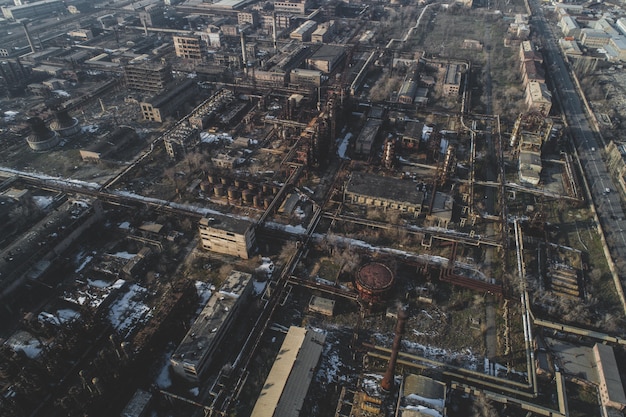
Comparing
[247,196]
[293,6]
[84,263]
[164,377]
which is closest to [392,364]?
[164,377]

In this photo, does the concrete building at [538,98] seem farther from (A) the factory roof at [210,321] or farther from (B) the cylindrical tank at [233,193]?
(A) the factory roof at [210,321]

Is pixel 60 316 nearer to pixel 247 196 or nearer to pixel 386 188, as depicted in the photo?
pixel 247 196

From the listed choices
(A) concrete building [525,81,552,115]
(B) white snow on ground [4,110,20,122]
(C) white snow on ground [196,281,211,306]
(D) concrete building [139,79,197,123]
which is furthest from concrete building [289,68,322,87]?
(C) white snow on ground [196,281,211,306]

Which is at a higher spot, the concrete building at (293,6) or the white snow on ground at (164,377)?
the concrete building at (293,6)

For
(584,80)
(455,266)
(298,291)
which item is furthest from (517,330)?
(584,80)

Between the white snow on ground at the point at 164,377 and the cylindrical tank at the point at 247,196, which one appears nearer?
the white snow on ground at the point at 164,377

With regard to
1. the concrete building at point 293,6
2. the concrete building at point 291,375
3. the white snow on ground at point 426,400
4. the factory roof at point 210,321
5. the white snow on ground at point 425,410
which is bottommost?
the concrete building at point 291,375

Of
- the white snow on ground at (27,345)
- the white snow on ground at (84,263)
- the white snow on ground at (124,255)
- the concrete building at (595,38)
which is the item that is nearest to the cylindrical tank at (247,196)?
the white snow on ground at (124,255)
